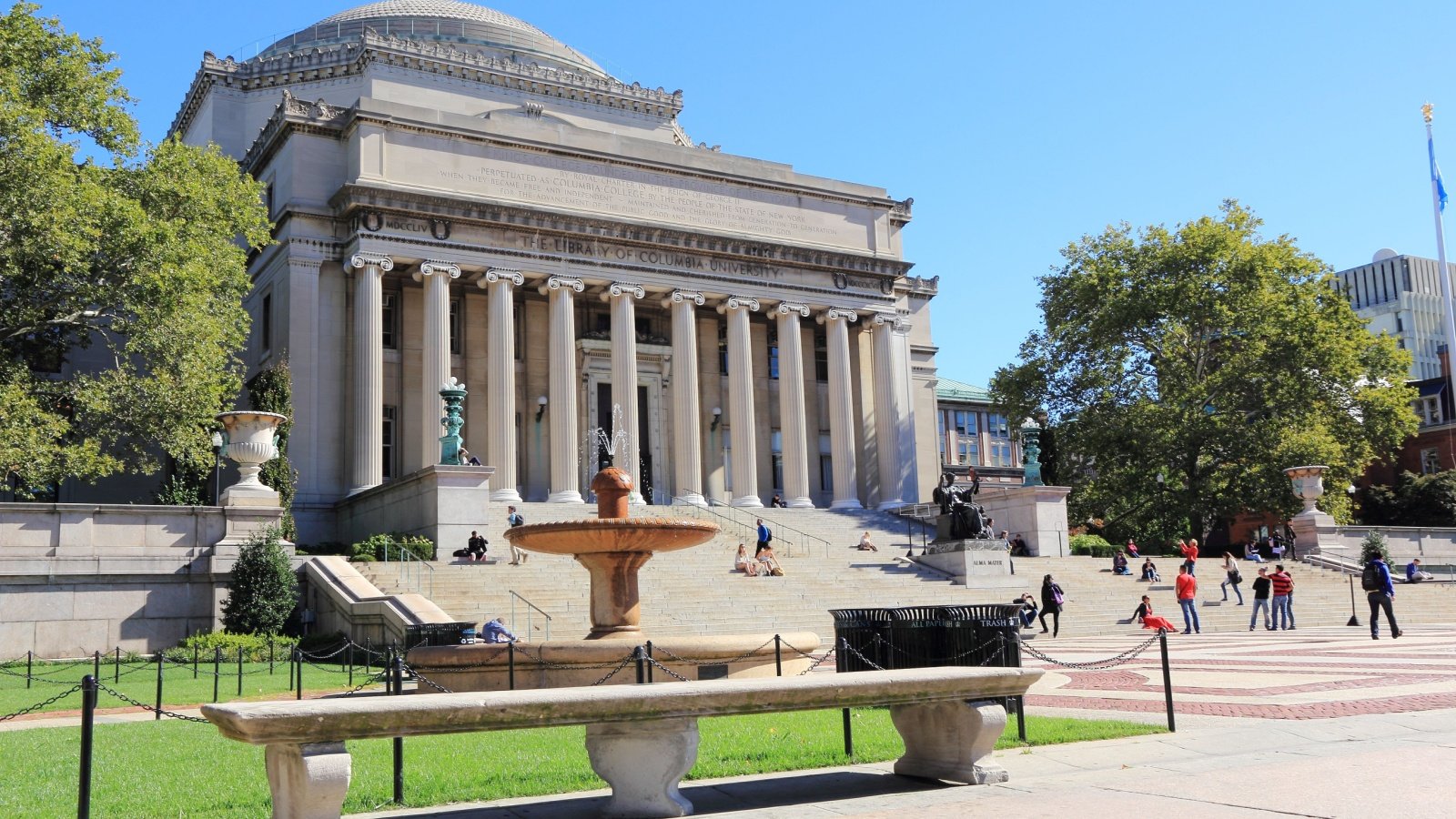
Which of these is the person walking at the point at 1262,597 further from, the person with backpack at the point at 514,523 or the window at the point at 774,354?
the window at the point at 774,354

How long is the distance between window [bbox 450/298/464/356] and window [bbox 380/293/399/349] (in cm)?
207

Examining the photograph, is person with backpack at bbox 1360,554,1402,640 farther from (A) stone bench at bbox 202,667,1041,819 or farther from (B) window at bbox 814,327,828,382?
(B) window at bbox 814,327,828,382

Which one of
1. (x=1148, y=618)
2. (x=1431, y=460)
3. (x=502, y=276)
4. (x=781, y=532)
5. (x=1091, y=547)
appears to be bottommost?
(x=1148, y=618)

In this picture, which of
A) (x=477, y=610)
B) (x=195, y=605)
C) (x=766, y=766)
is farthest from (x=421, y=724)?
(x=195, y=605)

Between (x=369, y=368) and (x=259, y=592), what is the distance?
53.5 feet

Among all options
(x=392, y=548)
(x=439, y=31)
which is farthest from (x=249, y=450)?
(x=439, y=31)

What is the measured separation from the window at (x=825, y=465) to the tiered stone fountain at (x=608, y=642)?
1413 inches

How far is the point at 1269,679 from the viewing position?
15.9m

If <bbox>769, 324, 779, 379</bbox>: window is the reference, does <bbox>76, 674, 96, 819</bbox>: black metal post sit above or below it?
below

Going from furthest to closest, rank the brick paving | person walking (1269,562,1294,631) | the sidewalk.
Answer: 1. person walking (1269,562,1294,631)
2. the brick paving
3. the sidewalk

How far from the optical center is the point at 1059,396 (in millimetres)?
53500

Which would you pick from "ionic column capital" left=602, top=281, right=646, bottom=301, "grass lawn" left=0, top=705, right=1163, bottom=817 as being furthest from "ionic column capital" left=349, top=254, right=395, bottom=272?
"grass lawn" left=0, top=705, right=1163, bottom=817

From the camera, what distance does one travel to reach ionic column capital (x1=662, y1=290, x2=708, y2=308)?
46.8 m

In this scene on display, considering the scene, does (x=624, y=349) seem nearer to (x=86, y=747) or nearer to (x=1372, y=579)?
(x=1372, y=579)
